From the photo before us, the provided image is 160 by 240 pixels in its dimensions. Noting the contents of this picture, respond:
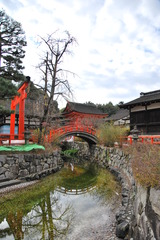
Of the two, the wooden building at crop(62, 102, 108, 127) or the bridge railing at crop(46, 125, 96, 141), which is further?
the wooden building at crop(62, 102, 108, 127)

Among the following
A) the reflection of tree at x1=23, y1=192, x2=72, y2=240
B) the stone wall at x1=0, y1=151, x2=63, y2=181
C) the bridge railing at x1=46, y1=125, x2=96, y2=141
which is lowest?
the reflection of tree at x1=23, y1=192, x2=72, y2=240

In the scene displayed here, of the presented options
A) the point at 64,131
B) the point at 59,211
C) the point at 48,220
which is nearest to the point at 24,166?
the point at 59,211

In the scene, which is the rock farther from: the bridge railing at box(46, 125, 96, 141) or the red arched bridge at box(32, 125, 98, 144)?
the bridge railing at box(46, 125, 96, 141)

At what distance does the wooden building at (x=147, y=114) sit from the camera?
1347 cm

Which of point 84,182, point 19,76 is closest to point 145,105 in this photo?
point 84,182

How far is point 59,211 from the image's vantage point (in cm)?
623

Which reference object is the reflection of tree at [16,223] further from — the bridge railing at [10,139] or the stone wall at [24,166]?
the bridge railing at [10,139]

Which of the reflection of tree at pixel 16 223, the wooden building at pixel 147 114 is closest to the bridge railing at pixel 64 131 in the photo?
the wooden building at pixel 147 114

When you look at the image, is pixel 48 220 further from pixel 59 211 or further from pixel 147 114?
pixel 147 114

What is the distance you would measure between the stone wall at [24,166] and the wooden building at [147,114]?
331 inches

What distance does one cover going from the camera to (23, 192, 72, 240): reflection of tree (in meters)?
4.83

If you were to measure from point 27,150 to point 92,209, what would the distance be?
500cm

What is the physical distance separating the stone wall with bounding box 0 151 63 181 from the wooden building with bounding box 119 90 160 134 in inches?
331

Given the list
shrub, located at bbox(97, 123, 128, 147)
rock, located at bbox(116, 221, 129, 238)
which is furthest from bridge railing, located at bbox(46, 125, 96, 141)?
rock, located at bbox(116, 221, 129, 238)
